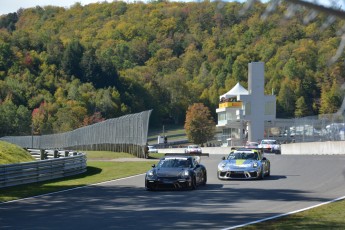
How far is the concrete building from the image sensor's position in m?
103

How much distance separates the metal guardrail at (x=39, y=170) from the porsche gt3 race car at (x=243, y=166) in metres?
7.75

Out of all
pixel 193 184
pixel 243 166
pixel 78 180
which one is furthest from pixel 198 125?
pixel 193 184

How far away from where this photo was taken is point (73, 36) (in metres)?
133

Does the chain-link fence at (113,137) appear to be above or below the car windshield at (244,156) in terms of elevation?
above

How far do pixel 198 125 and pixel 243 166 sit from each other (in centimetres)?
10139

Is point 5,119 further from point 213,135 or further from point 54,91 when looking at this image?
point 213,135

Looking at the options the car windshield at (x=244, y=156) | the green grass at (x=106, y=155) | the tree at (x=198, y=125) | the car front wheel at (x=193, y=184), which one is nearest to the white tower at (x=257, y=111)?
the tree at (x=198, y=125)

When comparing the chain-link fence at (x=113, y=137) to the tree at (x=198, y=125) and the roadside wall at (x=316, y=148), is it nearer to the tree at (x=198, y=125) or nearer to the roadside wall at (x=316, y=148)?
the roadside wall at (x=316, y=148)

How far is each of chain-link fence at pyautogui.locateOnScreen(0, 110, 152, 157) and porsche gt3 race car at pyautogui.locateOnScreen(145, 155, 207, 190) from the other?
24989mm

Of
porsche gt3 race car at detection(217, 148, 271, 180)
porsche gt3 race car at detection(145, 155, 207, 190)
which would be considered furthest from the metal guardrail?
porsche gt3 race car at detection(217, 148, 271, 180)

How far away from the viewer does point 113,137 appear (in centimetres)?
5984

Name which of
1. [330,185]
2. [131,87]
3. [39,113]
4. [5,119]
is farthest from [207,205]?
[131,87]

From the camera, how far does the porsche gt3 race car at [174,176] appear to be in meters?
24.5

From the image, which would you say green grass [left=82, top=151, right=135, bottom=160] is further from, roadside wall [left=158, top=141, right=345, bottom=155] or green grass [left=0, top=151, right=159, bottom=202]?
roadside wall [left=158, top=141, right=345, bottom=155]
